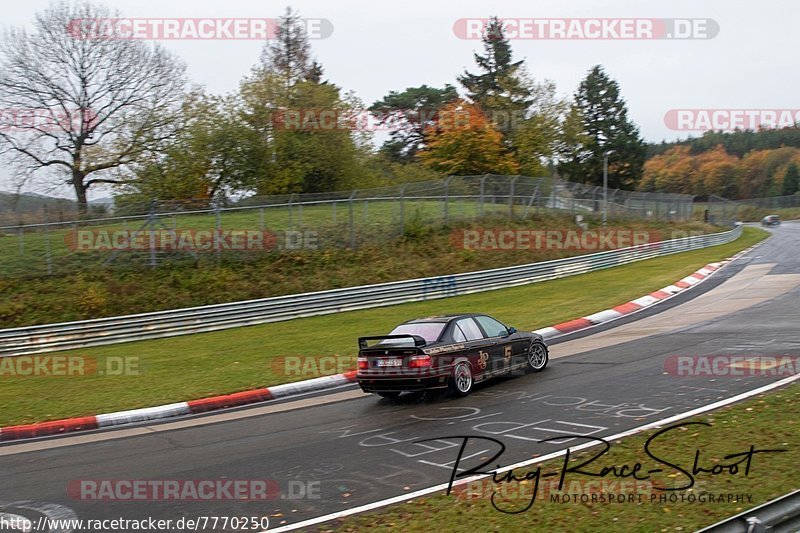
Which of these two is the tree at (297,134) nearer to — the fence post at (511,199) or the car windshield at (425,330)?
the fence post at (511,199)

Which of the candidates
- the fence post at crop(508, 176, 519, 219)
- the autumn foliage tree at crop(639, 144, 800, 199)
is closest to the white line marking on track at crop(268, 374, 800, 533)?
the fence post at crop(508, 176, 519, 219)

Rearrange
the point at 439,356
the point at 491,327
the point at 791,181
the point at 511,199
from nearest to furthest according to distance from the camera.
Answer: the point at 439,356, the point at 491,327, the point at 511,199, the point at 791,181

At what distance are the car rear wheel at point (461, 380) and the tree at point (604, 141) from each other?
7363 cm

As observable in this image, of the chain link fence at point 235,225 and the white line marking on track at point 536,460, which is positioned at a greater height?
the chain link fence at point 235,225

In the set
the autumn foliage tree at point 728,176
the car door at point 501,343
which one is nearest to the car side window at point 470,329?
the car door at point 501,343

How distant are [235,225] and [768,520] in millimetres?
25136

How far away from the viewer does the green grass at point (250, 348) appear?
13805 millimetres

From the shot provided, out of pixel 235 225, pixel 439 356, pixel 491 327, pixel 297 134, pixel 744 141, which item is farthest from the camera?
pixel 744 141

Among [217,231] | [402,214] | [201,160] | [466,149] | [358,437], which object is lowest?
[358,437]

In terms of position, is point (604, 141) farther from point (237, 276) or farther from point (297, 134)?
point (237, 276)

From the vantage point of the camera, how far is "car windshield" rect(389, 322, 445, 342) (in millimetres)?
11988

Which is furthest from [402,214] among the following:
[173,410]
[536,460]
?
[536,460]

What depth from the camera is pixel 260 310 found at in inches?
931

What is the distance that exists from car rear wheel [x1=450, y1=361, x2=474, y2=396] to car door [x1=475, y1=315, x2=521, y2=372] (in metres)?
0.82
